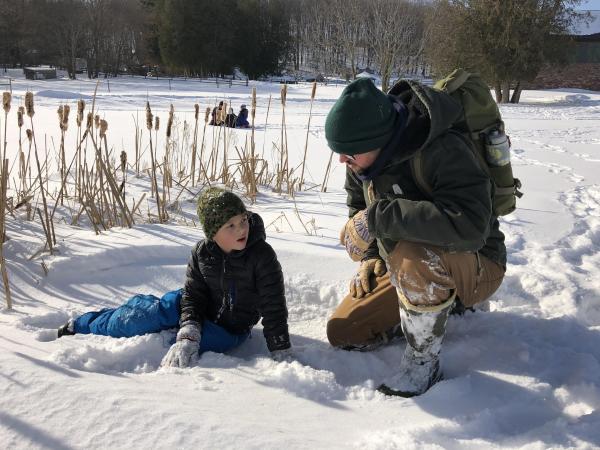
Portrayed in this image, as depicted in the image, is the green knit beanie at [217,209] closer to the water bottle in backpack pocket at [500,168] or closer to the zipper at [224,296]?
the zipper at [224,296]

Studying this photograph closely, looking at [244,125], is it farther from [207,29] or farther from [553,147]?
[207,29]

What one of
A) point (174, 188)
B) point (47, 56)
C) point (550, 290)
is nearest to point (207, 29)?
point (47, 56)

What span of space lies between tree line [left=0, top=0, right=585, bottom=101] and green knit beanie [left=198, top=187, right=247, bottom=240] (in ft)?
43.7

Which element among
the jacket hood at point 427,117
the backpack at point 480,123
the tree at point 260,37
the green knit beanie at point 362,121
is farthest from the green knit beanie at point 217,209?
the tree at point 260,37

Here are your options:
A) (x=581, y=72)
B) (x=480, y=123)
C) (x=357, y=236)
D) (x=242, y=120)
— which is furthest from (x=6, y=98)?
(x=581, y=72)

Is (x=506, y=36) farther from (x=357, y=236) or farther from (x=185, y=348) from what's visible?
(x=185, y=348)

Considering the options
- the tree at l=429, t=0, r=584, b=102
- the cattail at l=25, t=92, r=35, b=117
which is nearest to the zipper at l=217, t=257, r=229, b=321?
the cattail at l=25, t=92, r=35, b=117

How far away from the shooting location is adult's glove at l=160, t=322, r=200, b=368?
162cm

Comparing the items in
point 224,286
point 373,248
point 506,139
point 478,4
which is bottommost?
point 224,286

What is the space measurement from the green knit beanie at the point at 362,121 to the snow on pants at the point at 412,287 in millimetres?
311

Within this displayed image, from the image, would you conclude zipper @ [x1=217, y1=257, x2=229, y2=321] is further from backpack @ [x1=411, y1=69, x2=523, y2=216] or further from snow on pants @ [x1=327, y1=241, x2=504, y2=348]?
backpack @ [x1=411, y1=69, x2=523, y2=216]

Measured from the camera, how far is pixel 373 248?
1922 mm

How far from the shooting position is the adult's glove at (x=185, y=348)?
1623mm

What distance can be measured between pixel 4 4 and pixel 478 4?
2108 cm
